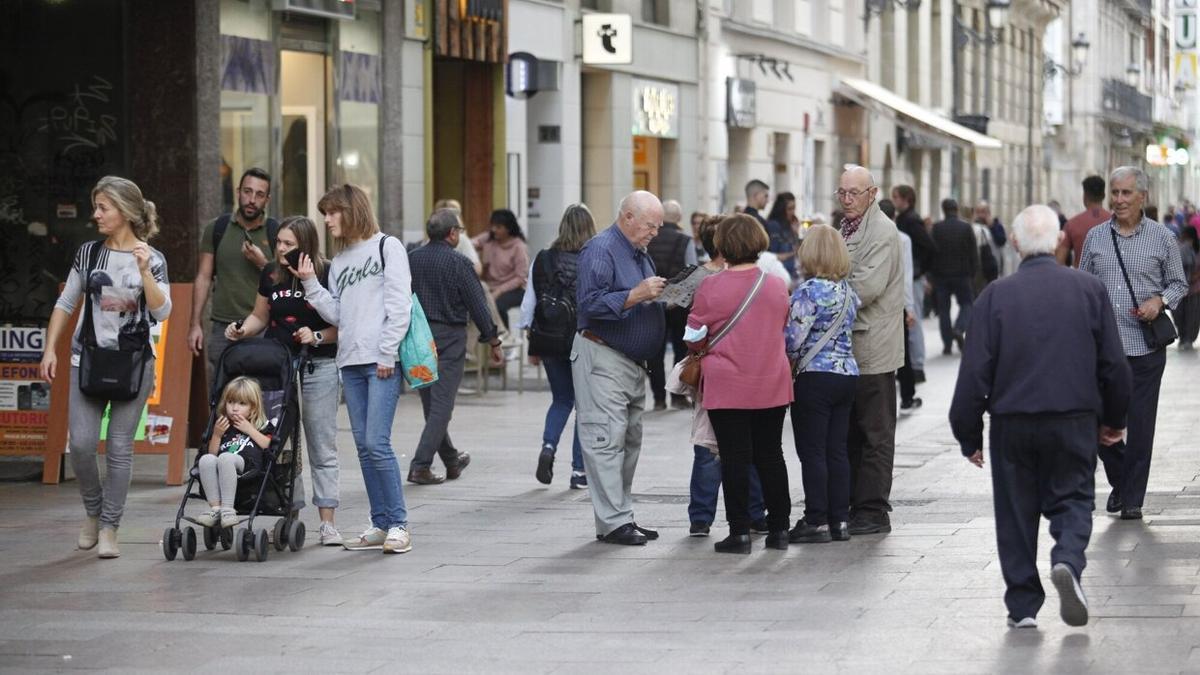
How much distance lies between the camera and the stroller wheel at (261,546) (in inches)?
412

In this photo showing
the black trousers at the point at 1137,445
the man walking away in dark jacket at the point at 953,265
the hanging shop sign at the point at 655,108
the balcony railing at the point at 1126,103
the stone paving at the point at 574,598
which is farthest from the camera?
the balcony railing at the point at 1126,103

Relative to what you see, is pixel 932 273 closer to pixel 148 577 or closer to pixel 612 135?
pixel 612 135

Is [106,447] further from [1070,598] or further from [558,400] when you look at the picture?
[1070,598]

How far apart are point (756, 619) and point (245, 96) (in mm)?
11181

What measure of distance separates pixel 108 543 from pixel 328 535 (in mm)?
1087

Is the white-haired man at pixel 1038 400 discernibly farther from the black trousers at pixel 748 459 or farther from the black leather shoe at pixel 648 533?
the black leather shoe at pixel 648 533

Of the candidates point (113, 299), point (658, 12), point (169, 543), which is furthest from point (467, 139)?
point (169, 543)

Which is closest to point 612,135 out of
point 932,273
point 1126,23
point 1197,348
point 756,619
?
point 932,273

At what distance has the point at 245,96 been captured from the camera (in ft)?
62.0

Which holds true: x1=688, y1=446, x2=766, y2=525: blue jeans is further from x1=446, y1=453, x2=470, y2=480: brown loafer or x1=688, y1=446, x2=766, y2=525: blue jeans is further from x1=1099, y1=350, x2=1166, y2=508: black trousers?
x1=446, y1=453, x2=470, y2=480: brown loafer

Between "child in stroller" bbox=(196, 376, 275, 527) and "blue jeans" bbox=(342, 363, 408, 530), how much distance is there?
0.43 metres

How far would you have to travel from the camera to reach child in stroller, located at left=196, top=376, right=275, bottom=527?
10484 mm

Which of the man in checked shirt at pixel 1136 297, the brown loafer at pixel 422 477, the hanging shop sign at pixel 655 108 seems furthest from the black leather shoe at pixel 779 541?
the hanging shop sign at pixel 655 108

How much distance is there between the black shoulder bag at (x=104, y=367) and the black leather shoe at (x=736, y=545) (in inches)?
114
